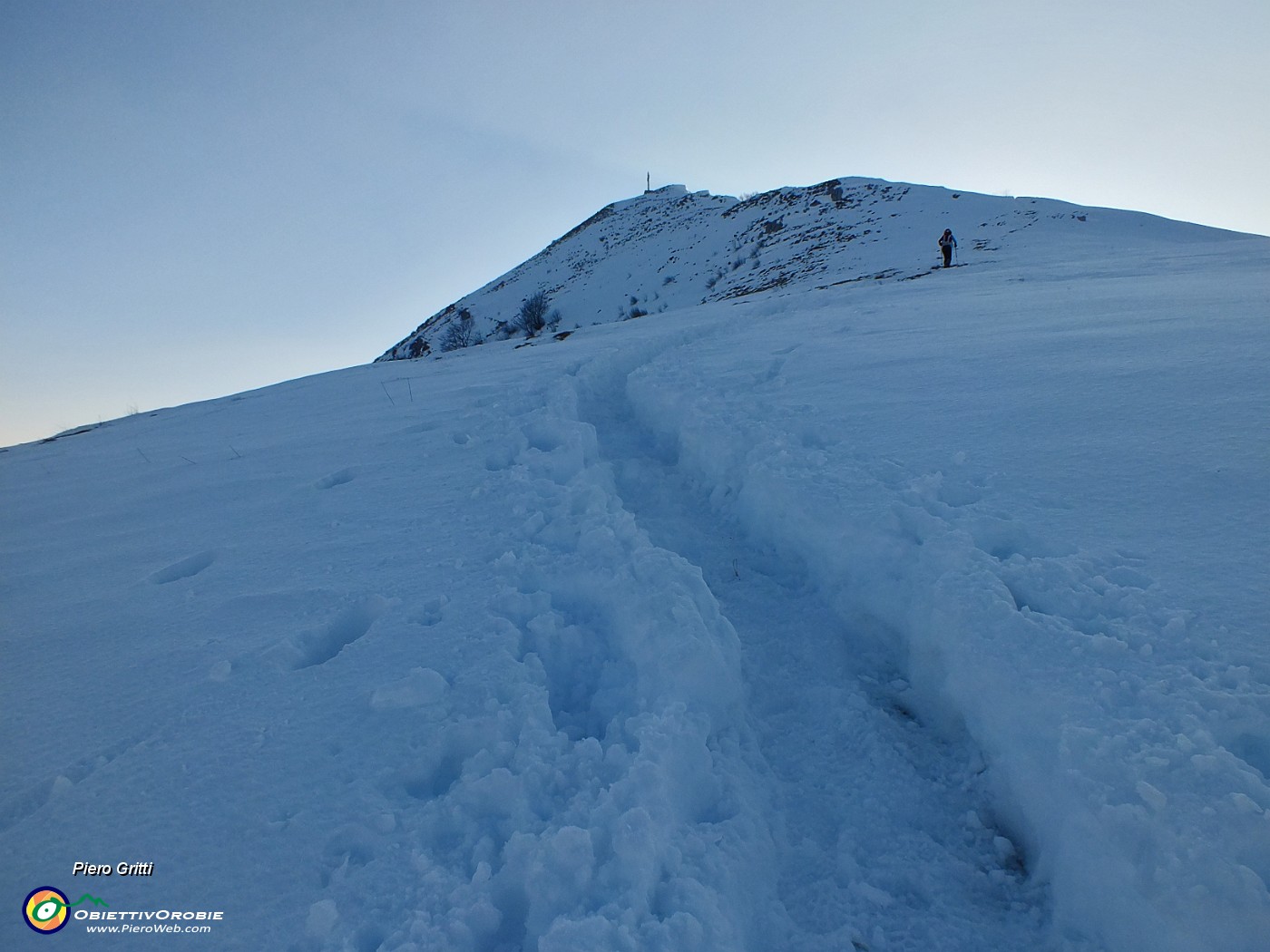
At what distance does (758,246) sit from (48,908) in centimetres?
3528

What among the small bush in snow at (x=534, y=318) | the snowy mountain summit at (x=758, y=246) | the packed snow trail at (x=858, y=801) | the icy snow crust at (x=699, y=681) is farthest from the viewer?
the small bush in snow at (x=534, y=318)

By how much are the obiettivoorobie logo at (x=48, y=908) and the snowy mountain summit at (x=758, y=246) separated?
1693 cm

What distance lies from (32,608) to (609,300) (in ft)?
109

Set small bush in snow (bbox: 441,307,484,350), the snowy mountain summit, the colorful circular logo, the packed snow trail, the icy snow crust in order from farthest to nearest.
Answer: small bush in snow (bbox: 441,307,484,350), the snowy mountain summit, the packed snow trail, the icy snow crust, the colorful circular logo

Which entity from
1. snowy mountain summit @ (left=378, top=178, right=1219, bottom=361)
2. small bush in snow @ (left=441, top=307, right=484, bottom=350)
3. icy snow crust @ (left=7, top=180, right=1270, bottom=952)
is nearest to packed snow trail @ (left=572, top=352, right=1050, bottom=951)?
icy snow crust @ (left=7, top=180, right=1270, bottom=952)

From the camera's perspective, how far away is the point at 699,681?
3.20m

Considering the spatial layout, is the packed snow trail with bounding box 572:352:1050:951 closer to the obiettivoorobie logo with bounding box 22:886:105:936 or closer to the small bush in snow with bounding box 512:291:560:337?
the obiettivoorobie logo with bounding box 22:886:105:936

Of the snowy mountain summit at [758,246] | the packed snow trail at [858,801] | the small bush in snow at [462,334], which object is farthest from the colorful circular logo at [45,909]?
the small bush in snow at [462,334]

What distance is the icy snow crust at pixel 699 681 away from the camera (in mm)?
2295

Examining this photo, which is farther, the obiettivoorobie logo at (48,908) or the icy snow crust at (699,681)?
the icy snow crust at (699,681)

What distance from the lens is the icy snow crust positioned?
90.4 inches

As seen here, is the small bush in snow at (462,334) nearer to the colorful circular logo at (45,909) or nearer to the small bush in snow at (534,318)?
the small bush in snow at (534,318)

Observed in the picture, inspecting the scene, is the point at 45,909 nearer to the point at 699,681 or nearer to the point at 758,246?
the point at 699,681

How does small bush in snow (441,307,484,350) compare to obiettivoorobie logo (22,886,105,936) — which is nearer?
obiettivoorobie logo (22,886,105,936)
